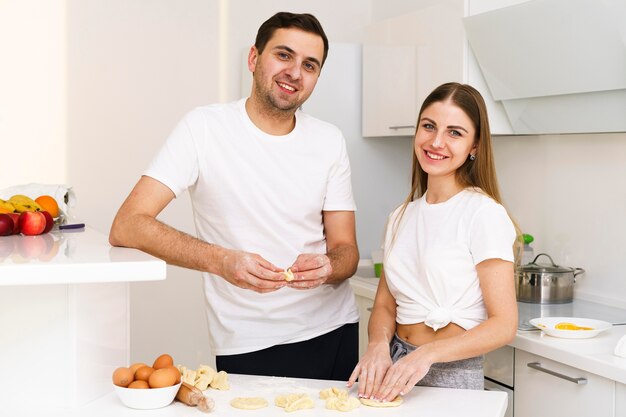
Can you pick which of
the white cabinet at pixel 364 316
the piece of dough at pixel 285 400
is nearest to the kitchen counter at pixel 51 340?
the piece of dough at pixel 285 400

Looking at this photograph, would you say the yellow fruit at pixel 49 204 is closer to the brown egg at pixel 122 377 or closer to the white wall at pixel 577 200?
the brown egg at pixel 122 377

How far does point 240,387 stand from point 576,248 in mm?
1619

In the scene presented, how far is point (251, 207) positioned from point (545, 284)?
1173 millimetres

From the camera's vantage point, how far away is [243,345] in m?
2.14

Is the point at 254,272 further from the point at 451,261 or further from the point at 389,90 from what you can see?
the point at 389,90

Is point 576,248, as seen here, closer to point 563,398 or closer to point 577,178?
point 577,178

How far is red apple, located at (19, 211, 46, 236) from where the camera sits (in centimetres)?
219

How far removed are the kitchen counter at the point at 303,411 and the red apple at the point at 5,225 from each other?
687mm

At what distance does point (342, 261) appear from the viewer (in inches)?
85.7

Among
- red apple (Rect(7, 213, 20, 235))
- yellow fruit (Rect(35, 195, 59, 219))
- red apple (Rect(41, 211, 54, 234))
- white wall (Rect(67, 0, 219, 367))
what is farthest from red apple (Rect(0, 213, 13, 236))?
white wall (Rect(67, 0, 219, 367))

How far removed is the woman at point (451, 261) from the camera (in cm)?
190

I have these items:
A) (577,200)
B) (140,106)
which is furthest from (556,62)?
(140,106)

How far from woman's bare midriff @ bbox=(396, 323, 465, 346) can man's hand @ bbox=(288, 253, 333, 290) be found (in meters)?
0.29

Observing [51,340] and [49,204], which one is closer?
[51,340]
